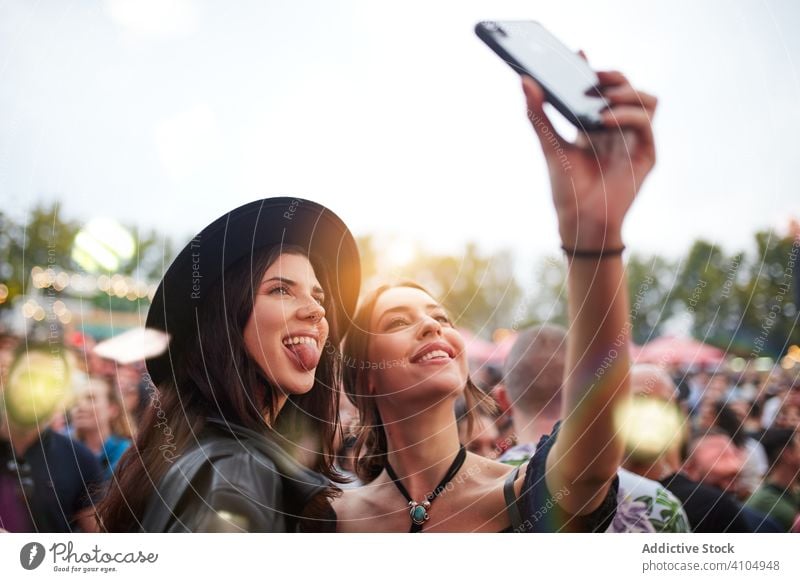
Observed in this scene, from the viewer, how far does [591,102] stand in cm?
Answer: 178

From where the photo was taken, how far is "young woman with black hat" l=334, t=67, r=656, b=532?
1732mm

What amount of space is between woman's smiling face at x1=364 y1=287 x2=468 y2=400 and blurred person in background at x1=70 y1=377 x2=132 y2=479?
810mm

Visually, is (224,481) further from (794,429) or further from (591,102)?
(794,429)

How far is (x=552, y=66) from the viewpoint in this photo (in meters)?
1.79

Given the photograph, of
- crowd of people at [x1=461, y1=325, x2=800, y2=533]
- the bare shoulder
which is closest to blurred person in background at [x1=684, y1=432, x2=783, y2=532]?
crowd of people at [x1=461, y1=325, x2=800, y2=533]

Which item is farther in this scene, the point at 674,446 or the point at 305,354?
the point at 674,446

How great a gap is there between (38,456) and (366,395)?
Result: 1018mm

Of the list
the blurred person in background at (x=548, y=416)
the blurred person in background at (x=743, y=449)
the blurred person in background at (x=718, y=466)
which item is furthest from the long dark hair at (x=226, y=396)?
the blurred person in background at (x=743, y=449)

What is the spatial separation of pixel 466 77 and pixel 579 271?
2.19 feet

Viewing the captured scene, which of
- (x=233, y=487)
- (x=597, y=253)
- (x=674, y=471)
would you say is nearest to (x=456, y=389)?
(x=597, y=253)

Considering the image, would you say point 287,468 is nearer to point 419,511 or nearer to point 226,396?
point 226,396

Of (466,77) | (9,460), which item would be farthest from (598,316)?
(9,460)

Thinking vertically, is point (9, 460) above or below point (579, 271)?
below

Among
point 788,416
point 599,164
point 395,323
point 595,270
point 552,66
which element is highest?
point 552,66
